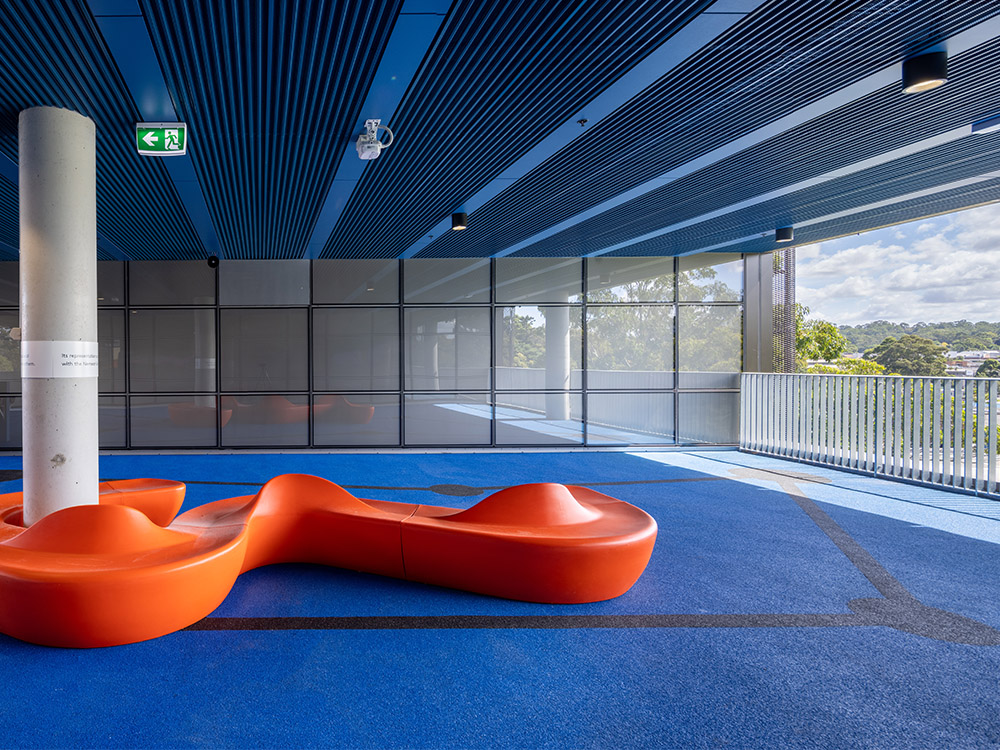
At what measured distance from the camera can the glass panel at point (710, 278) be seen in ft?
37.4

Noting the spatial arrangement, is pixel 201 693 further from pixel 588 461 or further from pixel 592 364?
pixel 592 364

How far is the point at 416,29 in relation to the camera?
3738 mm

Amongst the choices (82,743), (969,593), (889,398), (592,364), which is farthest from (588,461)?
(82,743)

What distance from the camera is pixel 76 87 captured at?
4.29 meters

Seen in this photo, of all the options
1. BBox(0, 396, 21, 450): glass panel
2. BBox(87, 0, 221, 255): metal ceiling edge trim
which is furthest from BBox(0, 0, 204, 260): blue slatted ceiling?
BBox(0, 396, 21, 450): glass panel

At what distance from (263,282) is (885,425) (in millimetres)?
11137

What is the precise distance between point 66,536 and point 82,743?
4.68 feet

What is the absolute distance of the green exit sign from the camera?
4953 mm

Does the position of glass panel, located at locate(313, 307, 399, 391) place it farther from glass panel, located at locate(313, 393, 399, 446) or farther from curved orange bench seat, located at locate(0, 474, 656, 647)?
curved orange bench seat, located at locate(0, 474, 656, 647)

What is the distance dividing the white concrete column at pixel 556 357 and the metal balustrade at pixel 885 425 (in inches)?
143

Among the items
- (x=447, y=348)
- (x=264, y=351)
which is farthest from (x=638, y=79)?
(x=264, y=351)

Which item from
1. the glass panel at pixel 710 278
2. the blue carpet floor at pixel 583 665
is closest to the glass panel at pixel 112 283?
the blue carpet floor at pixel 583 665

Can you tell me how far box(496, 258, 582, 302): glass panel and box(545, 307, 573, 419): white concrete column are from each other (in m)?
0.33

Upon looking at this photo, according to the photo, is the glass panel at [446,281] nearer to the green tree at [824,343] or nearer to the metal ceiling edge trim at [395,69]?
the metal ceiling edge trim at [395,69]
